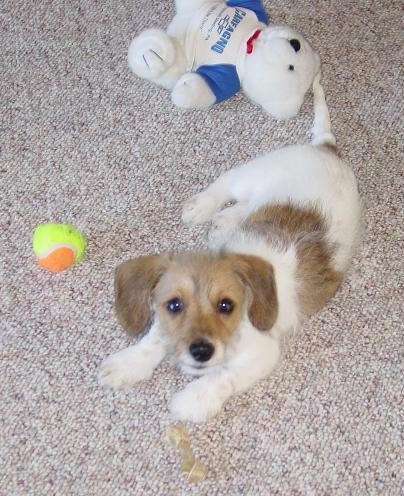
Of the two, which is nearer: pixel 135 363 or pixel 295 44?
pixel 135 363

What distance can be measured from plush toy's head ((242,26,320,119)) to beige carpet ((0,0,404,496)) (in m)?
0.11

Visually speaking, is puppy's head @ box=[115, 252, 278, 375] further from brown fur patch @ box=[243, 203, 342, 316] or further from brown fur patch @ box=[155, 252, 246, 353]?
brown fur patch @ box=[243, 203, 342, 316]

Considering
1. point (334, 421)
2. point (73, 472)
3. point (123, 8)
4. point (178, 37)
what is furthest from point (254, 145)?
point (73, 472)

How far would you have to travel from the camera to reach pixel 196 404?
202 centimetres

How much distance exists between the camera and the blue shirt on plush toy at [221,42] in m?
2.47

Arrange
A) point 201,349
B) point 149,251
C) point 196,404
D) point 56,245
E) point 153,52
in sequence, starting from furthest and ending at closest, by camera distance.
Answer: point 153,52, point 149,251, point 56,245, point 196,404, point 201,349

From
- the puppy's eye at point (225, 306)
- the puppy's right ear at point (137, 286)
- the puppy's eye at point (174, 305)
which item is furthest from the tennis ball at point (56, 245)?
the puppy's eye at point (225, 306)

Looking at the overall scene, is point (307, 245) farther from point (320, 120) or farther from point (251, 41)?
point (251, 41)

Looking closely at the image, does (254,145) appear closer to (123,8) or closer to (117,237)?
(117,237)

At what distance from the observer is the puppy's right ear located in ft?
6.31

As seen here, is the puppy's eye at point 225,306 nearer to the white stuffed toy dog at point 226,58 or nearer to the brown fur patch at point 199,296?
the brown fur patch at point 199,296

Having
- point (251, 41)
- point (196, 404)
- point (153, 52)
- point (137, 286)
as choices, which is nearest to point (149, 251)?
point (137, 286)

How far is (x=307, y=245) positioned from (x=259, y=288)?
242 mm

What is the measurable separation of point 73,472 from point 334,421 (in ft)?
2.34
